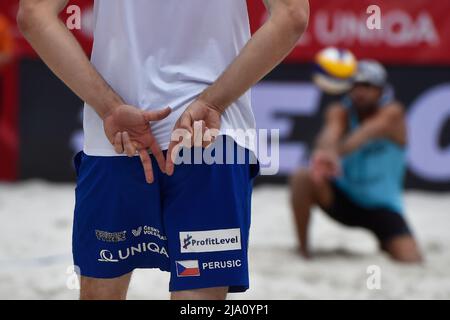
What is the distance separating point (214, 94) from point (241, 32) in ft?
0.62

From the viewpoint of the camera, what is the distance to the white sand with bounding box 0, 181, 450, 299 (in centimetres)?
385

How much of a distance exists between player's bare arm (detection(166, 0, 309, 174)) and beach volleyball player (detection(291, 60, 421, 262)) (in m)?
3.16

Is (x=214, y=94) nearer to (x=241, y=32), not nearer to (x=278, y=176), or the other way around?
(x=241, y=32)

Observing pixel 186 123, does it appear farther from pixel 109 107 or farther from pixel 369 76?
pixel 369 76

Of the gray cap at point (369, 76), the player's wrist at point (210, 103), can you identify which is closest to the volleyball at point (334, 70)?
the gray cap at point (369, 76)

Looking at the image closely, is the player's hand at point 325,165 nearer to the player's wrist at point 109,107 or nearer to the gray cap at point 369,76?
the gray cap at point 369,76

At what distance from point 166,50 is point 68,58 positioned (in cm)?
21

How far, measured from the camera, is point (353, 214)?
16.5ft

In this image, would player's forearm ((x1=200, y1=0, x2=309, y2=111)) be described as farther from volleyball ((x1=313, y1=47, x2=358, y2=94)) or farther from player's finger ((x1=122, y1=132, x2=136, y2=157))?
volleyball ((x1=313, y1=47, x2=358, y2=94))

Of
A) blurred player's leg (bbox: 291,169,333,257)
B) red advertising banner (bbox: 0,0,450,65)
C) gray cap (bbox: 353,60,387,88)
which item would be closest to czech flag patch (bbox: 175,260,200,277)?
blurred player's leg (bbox: 291,169,333,257)

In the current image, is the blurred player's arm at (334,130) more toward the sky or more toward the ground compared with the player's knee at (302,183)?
more toward the sky

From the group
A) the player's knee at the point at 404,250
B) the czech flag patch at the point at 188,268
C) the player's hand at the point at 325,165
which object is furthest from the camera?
the player's hand at the point at 325,165

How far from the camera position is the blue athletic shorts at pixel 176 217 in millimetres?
1834
